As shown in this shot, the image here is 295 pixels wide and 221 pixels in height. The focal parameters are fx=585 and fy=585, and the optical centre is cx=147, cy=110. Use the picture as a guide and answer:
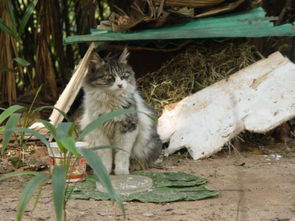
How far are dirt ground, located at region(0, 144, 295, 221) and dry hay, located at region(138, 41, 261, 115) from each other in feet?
3.54

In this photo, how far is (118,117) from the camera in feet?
13.9

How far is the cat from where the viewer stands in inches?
168

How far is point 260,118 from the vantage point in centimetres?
498

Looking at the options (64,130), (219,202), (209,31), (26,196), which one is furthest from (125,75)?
(26,196)

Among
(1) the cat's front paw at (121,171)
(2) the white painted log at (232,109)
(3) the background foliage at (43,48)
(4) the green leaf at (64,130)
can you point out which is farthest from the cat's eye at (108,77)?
(4) the green leaf at (64,130)

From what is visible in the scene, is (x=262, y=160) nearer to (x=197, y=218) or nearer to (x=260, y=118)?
(x=260, y=118)

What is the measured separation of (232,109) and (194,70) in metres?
0.78

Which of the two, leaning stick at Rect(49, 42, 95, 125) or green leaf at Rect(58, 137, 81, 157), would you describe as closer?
green leaf at Rect(58, 137, 81, 157)

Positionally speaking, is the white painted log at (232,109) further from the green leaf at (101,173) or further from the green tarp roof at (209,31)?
the green leaf at (101,173)

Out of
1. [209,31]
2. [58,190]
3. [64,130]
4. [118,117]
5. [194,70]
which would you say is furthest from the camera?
[194,70]

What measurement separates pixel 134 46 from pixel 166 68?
39 centimetres

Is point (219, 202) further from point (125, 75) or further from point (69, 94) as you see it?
point (69, 94)

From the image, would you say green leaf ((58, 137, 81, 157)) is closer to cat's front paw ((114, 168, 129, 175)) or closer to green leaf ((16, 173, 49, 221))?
green leaf ((16, 173, 49, 221))

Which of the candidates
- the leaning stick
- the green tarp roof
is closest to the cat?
the leaning stick
